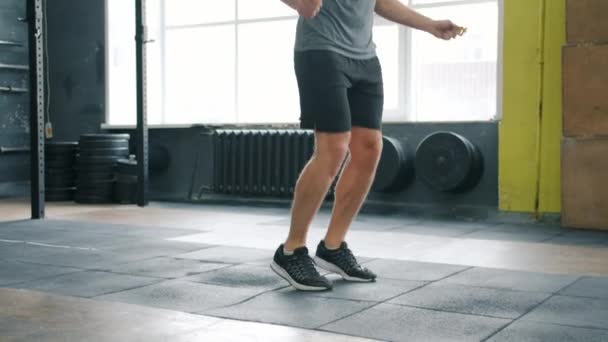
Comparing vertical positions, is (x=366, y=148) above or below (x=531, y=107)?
below

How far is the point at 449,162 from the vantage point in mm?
5047

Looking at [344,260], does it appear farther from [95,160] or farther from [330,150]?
[95,160]

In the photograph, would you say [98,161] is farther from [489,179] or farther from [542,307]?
[542,307]

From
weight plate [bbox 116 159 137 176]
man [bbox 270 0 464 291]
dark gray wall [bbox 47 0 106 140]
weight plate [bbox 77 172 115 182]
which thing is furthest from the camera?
dark gray wall [bbox 47 0 106 140]

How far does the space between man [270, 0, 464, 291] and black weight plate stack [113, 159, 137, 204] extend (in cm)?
375

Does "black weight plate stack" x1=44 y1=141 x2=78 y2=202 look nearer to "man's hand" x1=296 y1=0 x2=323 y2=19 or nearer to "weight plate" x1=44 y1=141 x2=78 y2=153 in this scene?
"weight plate" x1=44 y1=141 x2=78 y2=153

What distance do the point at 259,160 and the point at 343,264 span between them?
332 centimetres

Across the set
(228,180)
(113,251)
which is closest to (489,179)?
(228,180)

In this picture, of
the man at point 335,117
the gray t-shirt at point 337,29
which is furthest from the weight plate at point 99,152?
the gray t-shirt at point 337,29

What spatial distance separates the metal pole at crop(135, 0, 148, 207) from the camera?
578 centimetres

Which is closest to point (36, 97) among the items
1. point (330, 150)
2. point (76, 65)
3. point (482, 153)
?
point (76, 65)

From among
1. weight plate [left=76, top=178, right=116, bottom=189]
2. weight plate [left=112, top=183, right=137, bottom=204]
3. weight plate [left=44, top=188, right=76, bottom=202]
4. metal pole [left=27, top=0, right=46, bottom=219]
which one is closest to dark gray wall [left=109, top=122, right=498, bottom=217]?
weight plate [left=112, top=183, right=137, bottom=204]

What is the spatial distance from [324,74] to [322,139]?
0.21m

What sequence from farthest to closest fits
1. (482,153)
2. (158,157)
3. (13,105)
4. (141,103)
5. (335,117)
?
1. (13,105)
2. (158,157)
3. (141,103)
4. (482,153)
5. (335,117)
